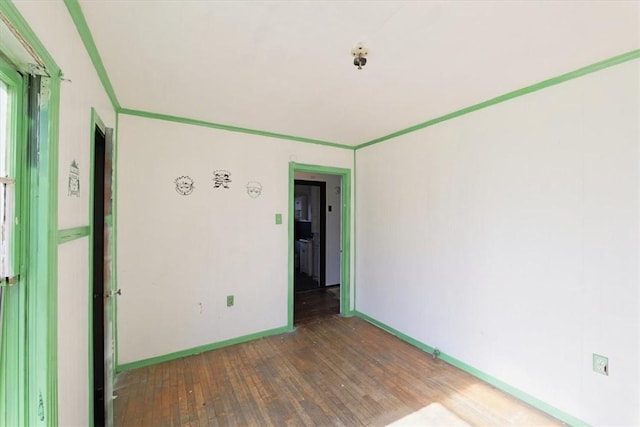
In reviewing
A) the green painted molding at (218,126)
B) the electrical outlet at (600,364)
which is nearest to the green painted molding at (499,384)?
the electrical outlet at (600,364)

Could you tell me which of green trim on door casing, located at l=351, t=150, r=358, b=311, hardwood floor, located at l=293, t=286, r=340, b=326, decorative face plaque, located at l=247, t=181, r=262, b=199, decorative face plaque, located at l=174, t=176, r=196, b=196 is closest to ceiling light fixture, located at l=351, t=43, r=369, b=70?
decorative face plaque, located at l=247, t=181, r=262, b=199

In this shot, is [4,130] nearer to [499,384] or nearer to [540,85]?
[540,85]

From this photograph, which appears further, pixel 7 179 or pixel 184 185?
pixel 184 185

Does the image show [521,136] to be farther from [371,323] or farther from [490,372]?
[371,323]

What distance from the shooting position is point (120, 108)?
96.0 inches

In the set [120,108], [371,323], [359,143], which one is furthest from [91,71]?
[371,323]

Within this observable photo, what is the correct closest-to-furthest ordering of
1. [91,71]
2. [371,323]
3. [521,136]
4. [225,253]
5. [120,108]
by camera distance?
[91,71]
[521,136]
[120,108]
[225,253]
[371,323]

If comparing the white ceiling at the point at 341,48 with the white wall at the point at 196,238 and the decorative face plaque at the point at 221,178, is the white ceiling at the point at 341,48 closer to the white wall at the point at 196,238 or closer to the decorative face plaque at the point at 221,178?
the white wall at the point at 196,238

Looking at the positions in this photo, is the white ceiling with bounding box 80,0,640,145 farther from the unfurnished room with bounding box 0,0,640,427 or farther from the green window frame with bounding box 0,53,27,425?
the green window frame with bounding box 0,53,27,425

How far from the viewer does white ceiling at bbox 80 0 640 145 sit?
1.29 m

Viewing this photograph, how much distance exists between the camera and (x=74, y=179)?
130cm

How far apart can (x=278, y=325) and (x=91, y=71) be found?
2.90 meters

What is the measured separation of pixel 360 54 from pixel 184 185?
2083 mm

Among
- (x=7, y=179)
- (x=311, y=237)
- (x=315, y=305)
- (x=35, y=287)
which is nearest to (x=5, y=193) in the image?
(x=7, y=179)
